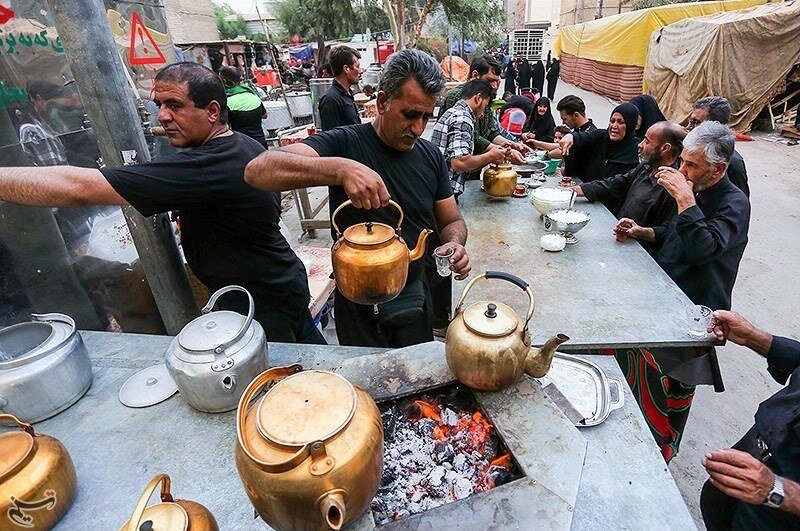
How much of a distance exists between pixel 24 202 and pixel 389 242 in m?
1.53

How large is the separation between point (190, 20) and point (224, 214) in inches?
1033

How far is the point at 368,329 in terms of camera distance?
2.48m

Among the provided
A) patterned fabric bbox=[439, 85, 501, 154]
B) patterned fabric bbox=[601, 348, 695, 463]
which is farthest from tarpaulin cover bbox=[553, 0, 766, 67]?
patterned fabric bbox=[601, 348, 695, 463]

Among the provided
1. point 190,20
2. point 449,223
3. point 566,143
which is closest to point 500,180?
point 566,143

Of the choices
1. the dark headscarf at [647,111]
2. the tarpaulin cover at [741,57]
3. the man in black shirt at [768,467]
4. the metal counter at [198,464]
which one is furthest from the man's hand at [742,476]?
the tarpaulin cover at [741,57]

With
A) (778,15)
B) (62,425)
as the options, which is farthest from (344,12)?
(62,425)

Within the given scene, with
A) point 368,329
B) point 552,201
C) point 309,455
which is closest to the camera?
point 309,455

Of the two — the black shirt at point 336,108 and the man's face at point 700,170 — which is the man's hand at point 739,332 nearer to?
the man's face at point 700,170

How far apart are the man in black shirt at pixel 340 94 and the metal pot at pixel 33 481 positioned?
4.39 meters

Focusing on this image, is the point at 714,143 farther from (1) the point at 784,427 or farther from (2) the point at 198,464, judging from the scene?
(2) the point at 198,464

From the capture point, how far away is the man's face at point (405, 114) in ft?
6.57

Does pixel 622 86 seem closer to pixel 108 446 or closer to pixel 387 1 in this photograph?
pixel 387 1

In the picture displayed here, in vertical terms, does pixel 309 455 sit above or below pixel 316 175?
below

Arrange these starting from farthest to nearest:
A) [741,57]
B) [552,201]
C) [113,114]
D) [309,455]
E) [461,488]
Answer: [741,57], [552,201], [113,114], [461,488], [309,455]
